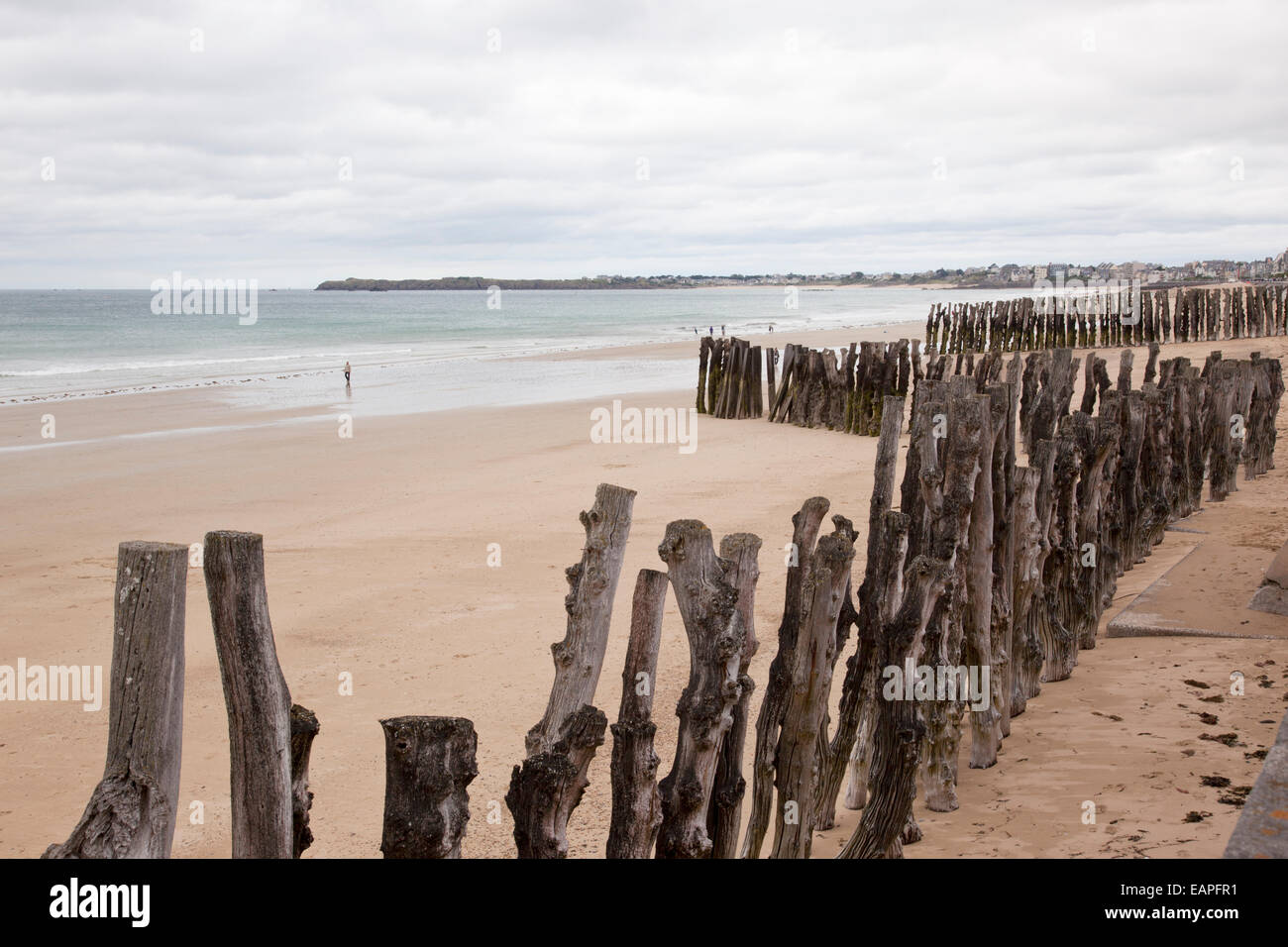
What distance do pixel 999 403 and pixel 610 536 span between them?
2.59 m

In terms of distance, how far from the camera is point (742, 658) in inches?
→ 116

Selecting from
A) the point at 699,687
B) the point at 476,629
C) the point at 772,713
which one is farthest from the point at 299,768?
the point at 476,629

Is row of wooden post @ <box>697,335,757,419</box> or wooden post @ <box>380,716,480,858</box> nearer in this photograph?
wooden post @ <box>380,716,480,858</box>

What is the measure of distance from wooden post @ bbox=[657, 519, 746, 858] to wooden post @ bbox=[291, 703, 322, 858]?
1.00m

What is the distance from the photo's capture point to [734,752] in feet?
9.84

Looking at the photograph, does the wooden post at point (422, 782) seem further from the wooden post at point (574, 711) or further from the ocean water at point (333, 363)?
the ocean water at point (333, 363)

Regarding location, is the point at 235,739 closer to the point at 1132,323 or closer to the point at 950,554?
the point at 950,554

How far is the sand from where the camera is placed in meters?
3.72

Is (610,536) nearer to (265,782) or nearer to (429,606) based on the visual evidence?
(265,782)

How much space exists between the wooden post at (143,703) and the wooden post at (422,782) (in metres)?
0.49

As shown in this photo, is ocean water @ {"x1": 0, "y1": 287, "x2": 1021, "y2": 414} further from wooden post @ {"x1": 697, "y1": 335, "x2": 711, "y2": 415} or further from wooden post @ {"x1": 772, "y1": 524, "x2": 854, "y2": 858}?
wooden post @ {"x1": 772, "y1": 524, "x2": 854, "y2": 858}

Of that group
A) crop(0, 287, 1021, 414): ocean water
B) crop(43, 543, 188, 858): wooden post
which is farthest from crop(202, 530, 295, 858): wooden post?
crop(0, 287, 1021, 414): ocean water

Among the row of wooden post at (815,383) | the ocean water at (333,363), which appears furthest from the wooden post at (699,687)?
the ocean water at (333,363)
